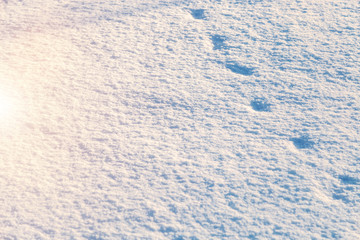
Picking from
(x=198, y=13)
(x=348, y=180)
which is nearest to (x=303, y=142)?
(x=348, y=180)

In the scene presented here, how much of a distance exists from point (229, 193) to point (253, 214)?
84 millimetres

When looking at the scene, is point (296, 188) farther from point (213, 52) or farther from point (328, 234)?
point (213, 52)

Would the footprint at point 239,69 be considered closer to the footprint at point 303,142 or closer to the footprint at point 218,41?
the footprint at point 218,41

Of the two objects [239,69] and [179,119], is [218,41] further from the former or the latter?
[179,119]

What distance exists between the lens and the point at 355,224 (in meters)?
1.08

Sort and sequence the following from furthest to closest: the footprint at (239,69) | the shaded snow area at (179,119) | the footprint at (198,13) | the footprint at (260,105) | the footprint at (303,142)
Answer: the footprint at (198,13)
the footprint at (239,69)
the footprint at (260,105)
the footprint at (303,142)
the shaded snow area at (179,119)

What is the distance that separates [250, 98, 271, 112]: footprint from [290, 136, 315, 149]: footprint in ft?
0.45

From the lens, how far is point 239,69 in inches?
58.9

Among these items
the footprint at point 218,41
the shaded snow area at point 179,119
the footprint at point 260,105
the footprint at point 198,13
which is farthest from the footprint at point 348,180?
the footprint at point 198,13

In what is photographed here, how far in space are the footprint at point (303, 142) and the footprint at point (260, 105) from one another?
5.4 inches

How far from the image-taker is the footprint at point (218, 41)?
62.4 inches

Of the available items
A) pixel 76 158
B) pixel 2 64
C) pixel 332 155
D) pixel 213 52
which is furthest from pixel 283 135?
pixel 2 64

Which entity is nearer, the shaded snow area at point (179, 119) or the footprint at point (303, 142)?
the shaded snow area at point (179, 119)

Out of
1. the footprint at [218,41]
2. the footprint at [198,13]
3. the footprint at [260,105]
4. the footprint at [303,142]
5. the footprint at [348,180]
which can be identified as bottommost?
the footprint at [348,180]
